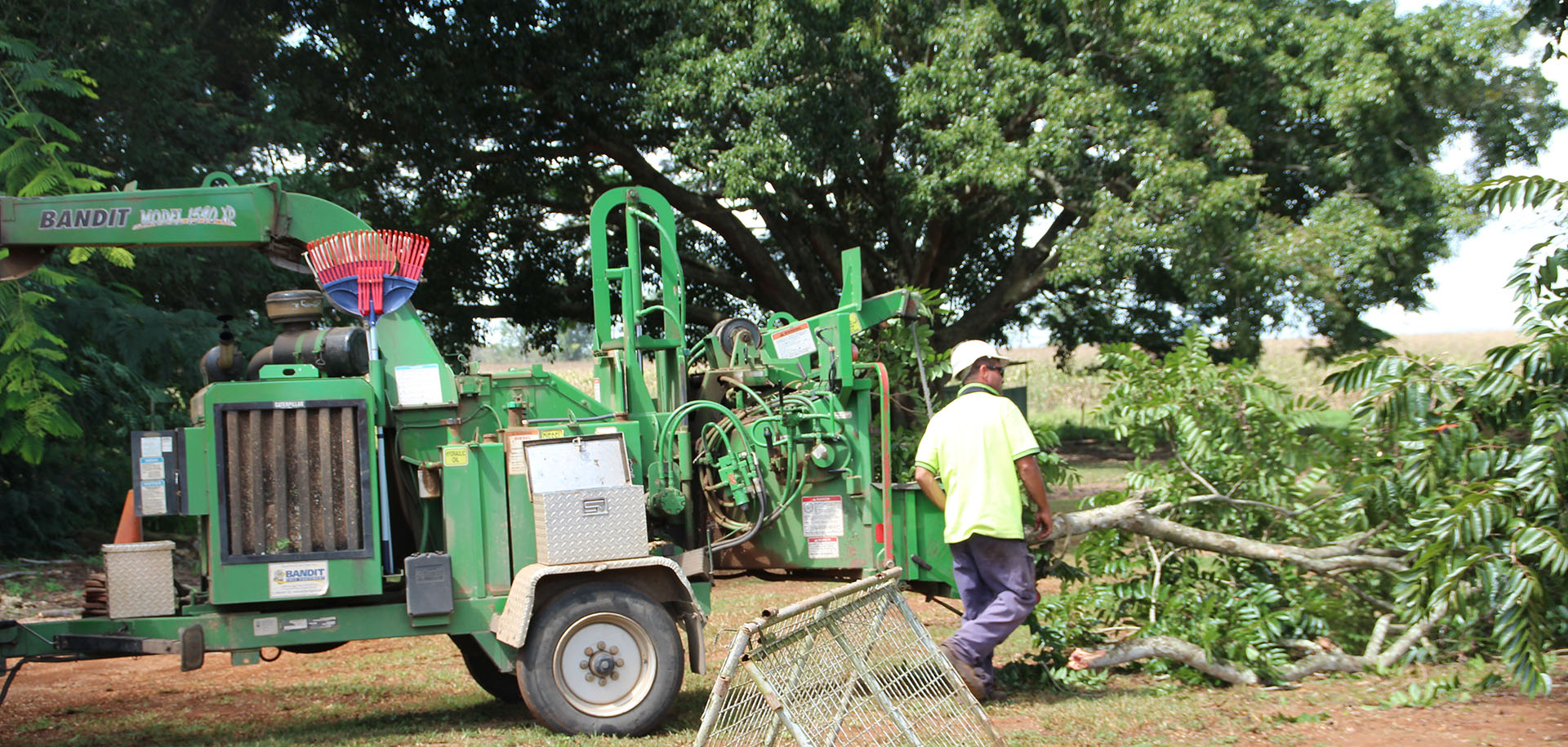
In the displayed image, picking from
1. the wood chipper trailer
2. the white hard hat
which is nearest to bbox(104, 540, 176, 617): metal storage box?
the wood chipper trailer

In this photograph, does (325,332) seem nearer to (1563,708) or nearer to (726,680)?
(726,680)

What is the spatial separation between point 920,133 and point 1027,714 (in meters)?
11.4

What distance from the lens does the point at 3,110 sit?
30.7 ft

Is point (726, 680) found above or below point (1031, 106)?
below

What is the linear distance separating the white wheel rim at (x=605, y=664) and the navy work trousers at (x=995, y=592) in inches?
64.3

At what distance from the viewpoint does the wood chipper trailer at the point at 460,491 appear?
19.7 ft

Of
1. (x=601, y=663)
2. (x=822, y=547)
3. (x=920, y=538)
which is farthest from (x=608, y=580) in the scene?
(x=920, y=538)

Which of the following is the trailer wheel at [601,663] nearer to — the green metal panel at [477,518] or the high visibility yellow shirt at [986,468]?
the green metal panel at [477,518]

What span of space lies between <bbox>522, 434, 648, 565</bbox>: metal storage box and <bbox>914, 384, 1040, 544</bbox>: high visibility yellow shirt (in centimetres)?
164

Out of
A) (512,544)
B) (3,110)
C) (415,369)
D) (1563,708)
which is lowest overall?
(1563,708)

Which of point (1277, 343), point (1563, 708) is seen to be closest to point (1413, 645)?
point (1563, 708)

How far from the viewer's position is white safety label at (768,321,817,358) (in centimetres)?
731

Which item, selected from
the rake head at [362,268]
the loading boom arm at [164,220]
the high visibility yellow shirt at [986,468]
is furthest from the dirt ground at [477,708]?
the loading boom arm at [164,220]

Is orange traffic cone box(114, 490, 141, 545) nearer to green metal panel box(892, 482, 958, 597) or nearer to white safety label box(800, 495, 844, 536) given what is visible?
white safety label box(800, 495, 844, 536)
